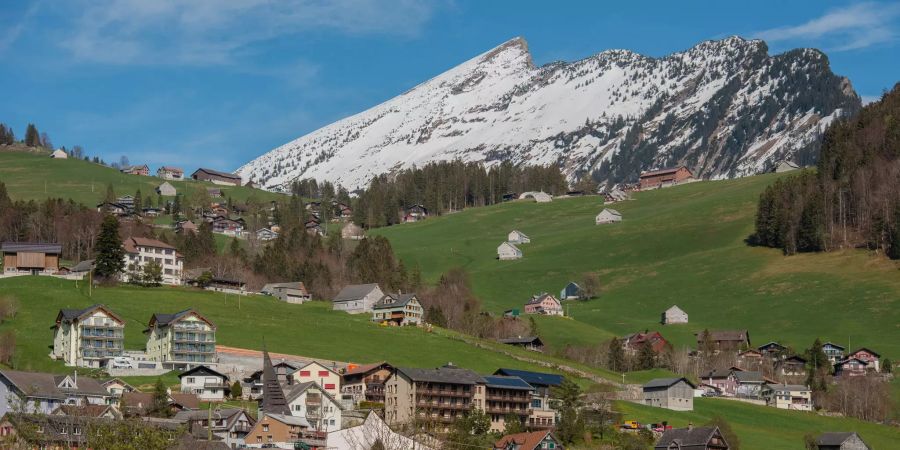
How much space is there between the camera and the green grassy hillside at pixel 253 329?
122 metres

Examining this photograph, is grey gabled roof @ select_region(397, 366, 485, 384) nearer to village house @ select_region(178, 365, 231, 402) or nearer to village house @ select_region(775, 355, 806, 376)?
village house @ select_region(178, 365, 231, 402)

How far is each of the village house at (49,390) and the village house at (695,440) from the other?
3905cm

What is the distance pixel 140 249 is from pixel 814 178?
94546 millimetres

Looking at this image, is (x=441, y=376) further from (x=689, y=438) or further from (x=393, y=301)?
(x=393, y=301)

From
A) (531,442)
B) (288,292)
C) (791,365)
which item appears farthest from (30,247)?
(791,365)

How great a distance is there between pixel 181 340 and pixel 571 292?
7316 cm

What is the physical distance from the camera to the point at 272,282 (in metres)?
168

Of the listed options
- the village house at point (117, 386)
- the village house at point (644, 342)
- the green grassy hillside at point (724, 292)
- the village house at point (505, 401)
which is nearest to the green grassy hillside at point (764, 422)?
the village house at point (505, 401)

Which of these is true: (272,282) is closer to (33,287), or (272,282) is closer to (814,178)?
(33,287)

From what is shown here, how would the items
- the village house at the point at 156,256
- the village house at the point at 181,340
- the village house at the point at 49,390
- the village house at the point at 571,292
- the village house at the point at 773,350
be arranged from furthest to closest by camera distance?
the village house at the point at 571,292
the village house at the point at 156,256
the village house at the point at 773,350
the village house at the point at 181,340
the village house at the point at 49,390

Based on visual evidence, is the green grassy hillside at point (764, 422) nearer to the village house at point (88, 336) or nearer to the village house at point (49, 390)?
the village house at point (49, 390)

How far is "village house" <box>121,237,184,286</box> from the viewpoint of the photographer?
16175 cm

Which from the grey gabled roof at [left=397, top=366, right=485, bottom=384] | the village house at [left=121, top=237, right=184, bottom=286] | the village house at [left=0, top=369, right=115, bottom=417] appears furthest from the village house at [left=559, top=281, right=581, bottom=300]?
the village house at [left=0, top=369, right=115, bottom=417]

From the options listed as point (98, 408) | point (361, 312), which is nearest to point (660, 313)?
point (361, 312)
